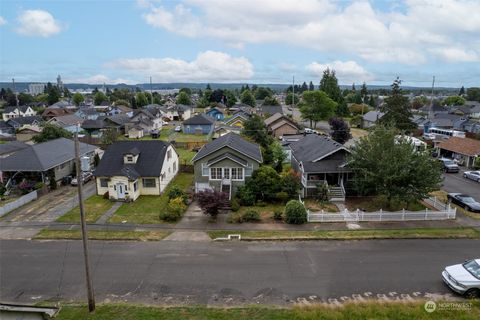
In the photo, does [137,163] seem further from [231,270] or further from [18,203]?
[231,270]

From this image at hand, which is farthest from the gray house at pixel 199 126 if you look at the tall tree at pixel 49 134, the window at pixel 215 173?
the window at pixel 215 173

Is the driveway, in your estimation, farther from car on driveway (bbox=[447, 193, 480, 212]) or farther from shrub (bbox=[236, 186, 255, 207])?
car on driveway (bbox=[447, 193, 480, 212])

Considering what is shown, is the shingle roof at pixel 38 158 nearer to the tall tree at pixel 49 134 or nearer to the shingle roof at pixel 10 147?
the shingle roof at pixel 10 147

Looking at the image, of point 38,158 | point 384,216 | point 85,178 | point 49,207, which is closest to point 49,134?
point 85,178

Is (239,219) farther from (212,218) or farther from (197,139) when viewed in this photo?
(197,139)

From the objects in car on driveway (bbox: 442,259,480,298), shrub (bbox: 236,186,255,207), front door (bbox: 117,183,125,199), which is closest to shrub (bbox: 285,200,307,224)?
shrub (bbox: 236,186,255,207)

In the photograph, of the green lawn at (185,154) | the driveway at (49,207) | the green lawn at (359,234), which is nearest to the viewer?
the green lawn at (359,234)
